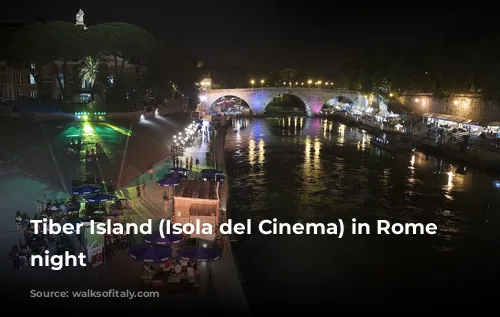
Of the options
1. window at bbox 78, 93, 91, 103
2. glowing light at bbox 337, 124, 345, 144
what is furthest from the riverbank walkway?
glowing light at bbox 337, 124, 345, 144

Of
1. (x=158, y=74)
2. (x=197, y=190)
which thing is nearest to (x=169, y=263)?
(x=197, y=190)

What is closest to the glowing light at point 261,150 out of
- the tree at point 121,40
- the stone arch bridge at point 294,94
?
the tree at point 121,40

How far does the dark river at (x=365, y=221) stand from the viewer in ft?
66.2

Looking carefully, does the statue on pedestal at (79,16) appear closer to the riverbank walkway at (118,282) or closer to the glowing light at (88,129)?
the glowing light at (88,129)

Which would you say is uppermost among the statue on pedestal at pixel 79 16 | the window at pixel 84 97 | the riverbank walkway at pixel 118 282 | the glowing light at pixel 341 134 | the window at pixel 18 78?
the statue on pedestal at pixel 79 16

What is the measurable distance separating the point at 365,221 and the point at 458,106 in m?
40.0

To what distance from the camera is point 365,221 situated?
1147 inches

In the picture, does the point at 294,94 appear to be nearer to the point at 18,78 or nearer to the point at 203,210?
the point at 18,78

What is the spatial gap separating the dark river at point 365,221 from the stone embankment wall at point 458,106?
10.8m

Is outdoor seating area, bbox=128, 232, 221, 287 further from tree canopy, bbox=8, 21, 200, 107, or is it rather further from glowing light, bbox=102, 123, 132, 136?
tree canopy, bbox=8, 21, 200, 107

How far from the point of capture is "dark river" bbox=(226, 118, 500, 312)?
20188mm

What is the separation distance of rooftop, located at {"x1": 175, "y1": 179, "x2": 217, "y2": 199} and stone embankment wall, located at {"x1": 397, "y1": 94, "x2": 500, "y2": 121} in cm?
4261

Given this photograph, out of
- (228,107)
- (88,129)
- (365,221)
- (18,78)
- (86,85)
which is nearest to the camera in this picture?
(365,221)

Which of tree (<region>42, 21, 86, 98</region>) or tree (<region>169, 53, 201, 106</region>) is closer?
tree (<region>42, 21, 86, 98</region>)
